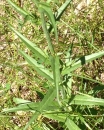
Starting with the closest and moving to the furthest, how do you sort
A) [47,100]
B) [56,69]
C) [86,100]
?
[56,69] < [47,100] < [86,100]

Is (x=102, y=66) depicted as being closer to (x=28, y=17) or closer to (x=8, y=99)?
(x=8, y=99)

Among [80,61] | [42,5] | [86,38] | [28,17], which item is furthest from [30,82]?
[42,5]

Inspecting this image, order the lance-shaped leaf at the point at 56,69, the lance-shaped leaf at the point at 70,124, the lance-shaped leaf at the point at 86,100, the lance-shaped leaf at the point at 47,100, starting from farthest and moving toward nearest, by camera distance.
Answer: the lance-shaped leaf at the point at 70,124 < the lance-shaped leaf at the point at 86,100 < the lance-shaped leaf at the point at 47,100 < the lance-shaped leaf at the point at 56,69

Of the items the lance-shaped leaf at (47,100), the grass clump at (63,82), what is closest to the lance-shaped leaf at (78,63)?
the grass clump at (63,82)

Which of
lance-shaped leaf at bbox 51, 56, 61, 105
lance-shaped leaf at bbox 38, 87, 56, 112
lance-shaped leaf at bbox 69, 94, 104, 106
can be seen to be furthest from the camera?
lance-shaped leaf at bbox 69, 94, 104, 106

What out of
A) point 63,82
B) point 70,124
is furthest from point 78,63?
point 70,124

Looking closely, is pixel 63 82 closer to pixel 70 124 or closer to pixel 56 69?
pixel 70 124

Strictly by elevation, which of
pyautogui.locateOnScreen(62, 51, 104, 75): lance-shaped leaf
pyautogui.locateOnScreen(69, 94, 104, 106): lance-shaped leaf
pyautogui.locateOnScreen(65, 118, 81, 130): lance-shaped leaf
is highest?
pyautogui.locateOnScreen(62, 51, 104, 75): lance-shaped leaf

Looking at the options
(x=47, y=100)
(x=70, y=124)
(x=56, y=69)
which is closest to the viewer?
(x=56, y=69)

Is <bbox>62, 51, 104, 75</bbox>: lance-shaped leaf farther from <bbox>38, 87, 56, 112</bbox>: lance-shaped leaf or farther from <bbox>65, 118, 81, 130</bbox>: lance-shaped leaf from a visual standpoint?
<bbox>65, 118, 81, 130</bbox>: lance-shaped leaf

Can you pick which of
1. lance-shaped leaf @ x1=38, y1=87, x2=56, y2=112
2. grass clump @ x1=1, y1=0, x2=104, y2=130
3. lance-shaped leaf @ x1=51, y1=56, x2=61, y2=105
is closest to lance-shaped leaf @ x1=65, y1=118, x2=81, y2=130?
grass clump @ x1=1, y1=0, x2=104, y2=130

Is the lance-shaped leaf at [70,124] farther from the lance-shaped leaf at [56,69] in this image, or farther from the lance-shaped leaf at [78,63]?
the lance-shaped leaf at [56,69]
